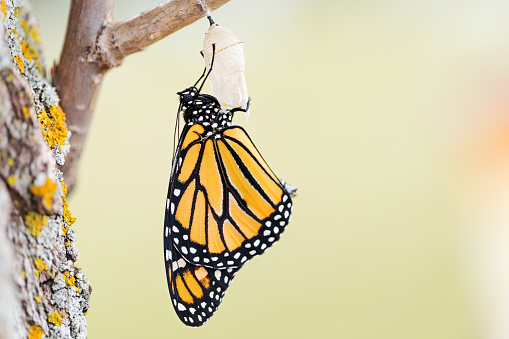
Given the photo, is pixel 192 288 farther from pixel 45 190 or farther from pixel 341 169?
pixel 341 169

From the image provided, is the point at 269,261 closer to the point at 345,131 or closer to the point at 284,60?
the point at 345,131

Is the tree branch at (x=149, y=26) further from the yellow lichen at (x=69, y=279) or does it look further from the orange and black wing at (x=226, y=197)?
the yellow lichen at (x=69, y=279)

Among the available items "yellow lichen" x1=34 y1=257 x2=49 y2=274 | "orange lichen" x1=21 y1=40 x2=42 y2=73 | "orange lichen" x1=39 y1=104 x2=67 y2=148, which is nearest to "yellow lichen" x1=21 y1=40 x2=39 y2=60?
"orange lichen" x1=21 y1=40 x2=42 y2=73

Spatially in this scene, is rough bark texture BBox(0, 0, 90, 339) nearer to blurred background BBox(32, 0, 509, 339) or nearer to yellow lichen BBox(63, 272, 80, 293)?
yellow lichen BBox(63, 272, 80, 293)

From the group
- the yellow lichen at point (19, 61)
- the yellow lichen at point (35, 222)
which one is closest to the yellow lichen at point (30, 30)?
the yellow lichen at point (19, 61)

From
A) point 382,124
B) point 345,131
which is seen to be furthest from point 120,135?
point 382,124

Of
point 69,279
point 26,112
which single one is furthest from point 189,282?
point 26,112
